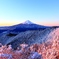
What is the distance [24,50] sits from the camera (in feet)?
20.3

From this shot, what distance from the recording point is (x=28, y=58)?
5.80m

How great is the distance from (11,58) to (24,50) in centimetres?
63

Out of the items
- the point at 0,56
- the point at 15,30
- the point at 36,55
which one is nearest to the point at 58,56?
the point at 36,55

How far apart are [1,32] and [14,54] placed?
99.3 ft

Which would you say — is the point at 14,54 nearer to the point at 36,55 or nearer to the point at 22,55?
the point at 22,55

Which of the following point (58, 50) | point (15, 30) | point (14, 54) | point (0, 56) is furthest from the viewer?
point (15, 30)

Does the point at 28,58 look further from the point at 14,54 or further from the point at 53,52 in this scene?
the point at 53,52

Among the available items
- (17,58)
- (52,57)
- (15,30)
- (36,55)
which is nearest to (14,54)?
(17,58)

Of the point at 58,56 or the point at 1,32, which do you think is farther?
the point at 1,32

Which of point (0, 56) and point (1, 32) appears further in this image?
point (1, 32)

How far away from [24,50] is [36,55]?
0.64m

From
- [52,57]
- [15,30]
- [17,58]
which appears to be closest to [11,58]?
[17,58]

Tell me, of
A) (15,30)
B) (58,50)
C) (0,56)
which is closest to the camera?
(0,56)

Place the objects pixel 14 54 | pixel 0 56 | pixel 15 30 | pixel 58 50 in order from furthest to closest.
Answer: pixel 15 30 → pixel 58 50 → pixel 14 54 → pixel 0 56
